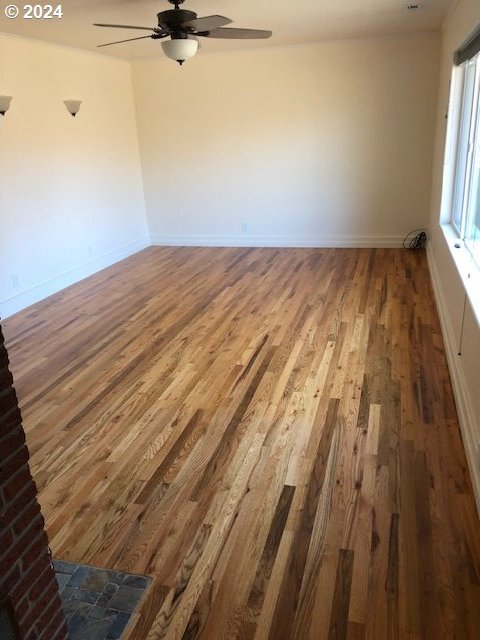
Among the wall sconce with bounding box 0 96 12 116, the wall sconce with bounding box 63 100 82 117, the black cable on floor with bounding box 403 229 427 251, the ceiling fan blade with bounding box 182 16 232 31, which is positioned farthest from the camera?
the black cable on floor with bounding box 403 229 427 251

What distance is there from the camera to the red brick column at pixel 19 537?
130cm

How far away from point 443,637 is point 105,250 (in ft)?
19.1

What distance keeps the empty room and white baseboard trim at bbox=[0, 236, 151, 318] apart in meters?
0.03

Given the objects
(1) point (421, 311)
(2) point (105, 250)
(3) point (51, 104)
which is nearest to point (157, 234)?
(2) point (105, 250)

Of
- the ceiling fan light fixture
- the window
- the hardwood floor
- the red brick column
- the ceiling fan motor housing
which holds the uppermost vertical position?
the ceiling fan motor housing

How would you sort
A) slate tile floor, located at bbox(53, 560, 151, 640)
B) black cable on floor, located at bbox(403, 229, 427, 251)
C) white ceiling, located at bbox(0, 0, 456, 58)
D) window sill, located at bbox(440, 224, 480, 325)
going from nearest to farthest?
slate tile floor, located at bbox(53, 560, 151, 640), window sill, located at bbox(440, 224, 480, 325), white ceiling, located at bbox(0, 0, 456, 58), black cable on floor, located at bbox(403, 229, 427, 251)

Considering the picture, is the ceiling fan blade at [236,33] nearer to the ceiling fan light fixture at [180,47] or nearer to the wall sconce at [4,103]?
the ceiling fan light fixture at [180,47]

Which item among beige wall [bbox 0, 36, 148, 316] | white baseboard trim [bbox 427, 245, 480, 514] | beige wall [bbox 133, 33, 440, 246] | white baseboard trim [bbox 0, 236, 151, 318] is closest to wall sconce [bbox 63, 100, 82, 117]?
beige wall [bbox 0, 36, 148, 316]

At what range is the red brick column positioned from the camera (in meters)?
1.30

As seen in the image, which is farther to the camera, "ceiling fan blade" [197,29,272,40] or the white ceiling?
the white ceiling

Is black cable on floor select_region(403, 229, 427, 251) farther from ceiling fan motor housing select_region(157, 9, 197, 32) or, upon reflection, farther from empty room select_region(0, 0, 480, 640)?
ceiling fan motor housing select_region(157, 9, 197, 32)

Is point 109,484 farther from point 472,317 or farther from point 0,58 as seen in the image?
point 0,58

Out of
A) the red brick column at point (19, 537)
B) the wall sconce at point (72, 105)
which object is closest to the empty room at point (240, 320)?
the red brick column at point (19, 537)

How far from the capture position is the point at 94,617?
174 cm
